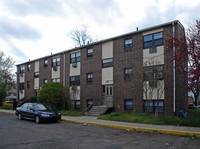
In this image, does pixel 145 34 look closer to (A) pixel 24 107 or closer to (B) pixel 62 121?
(B) pixel 62 121

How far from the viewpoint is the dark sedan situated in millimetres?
13203

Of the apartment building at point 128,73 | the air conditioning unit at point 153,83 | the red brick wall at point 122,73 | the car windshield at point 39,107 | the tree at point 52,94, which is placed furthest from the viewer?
the tree at point 52,94

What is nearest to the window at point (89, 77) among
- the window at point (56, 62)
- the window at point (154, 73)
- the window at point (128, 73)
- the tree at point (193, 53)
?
the window at point (128, 73)

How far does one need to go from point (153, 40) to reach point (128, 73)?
12.2 feet

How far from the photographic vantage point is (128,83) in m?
17.7

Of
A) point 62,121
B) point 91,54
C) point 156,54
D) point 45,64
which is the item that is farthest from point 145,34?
point 45,64

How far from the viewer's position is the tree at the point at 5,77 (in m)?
30.4

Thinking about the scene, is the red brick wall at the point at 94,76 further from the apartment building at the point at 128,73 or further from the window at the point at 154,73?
the window at the point at 154,73

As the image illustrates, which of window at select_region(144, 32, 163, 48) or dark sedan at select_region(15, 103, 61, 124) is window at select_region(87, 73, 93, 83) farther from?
dark sedan at select_region(15, 103, 61, 124)

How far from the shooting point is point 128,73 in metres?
17.9

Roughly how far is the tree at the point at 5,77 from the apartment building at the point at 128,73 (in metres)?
9.97

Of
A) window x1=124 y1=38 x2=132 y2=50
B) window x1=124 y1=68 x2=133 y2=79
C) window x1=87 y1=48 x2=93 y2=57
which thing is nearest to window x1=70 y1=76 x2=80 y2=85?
window x1=87 y1=48 x2=93 y2=57

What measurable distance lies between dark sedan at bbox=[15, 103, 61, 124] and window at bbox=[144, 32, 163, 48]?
9625 millimetres

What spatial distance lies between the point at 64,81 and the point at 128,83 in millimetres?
9643
